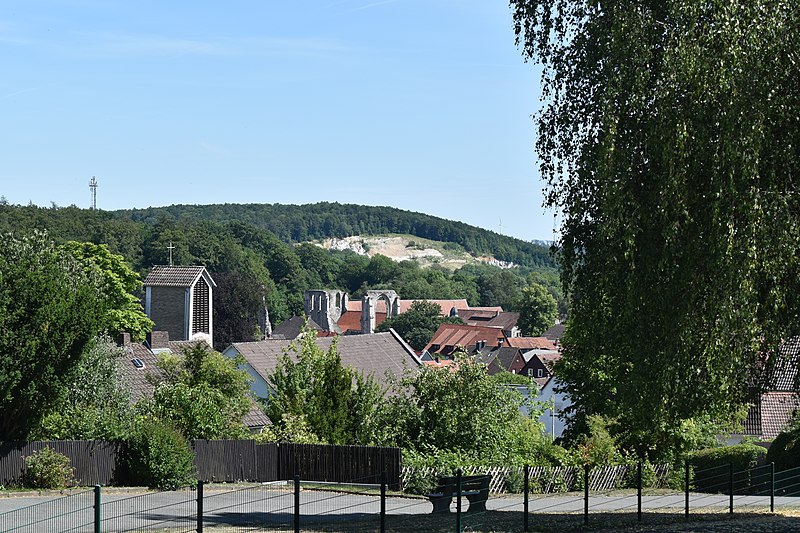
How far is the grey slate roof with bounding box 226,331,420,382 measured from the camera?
5744 centimetres

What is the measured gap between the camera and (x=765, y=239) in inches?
621

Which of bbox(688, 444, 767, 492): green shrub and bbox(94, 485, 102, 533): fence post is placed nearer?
bbox(94, 485, 102, 533): fence post

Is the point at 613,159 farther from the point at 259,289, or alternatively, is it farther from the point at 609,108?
the point at 259,289

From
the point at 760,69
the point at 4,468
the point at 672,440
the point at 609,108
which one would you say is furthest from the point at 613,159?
the point at 672,440

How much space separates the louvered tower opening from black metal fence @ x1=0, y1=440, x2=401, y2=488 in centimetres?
6419

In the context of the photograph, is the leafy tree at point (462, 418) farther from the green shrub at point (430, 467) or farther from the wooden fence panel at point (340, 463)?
the wooden fence panel at point (340, 463)

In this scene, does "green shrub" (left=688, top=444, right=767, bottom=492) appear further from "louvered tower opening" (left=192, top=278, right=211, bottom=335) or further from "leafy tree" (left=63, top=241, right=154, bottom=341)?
"louvered tower opening" (left=192, top=278, right=211, bottom=335)

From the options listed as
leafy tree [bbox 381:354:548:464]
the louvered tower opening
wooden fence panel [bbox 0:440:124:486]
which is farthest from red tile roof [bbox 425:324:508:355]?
wooden fence panel [bbox 0:440:124:486]

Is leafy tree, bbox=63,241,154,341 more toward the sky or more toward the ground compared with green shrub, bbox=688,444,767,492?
more toward the sky

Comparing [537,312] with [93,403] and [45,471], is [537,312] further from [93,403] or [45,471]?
[45,471]

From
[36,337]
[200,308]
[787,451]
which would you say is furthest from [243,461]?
[200,308]

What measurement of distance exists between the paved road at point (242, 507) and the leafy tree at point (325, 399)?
843cm

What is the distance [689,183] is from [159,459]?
16.7m

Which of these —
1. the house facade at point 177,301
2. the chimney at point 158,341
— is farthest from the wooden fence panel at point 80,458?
the house facade at point 177,301
